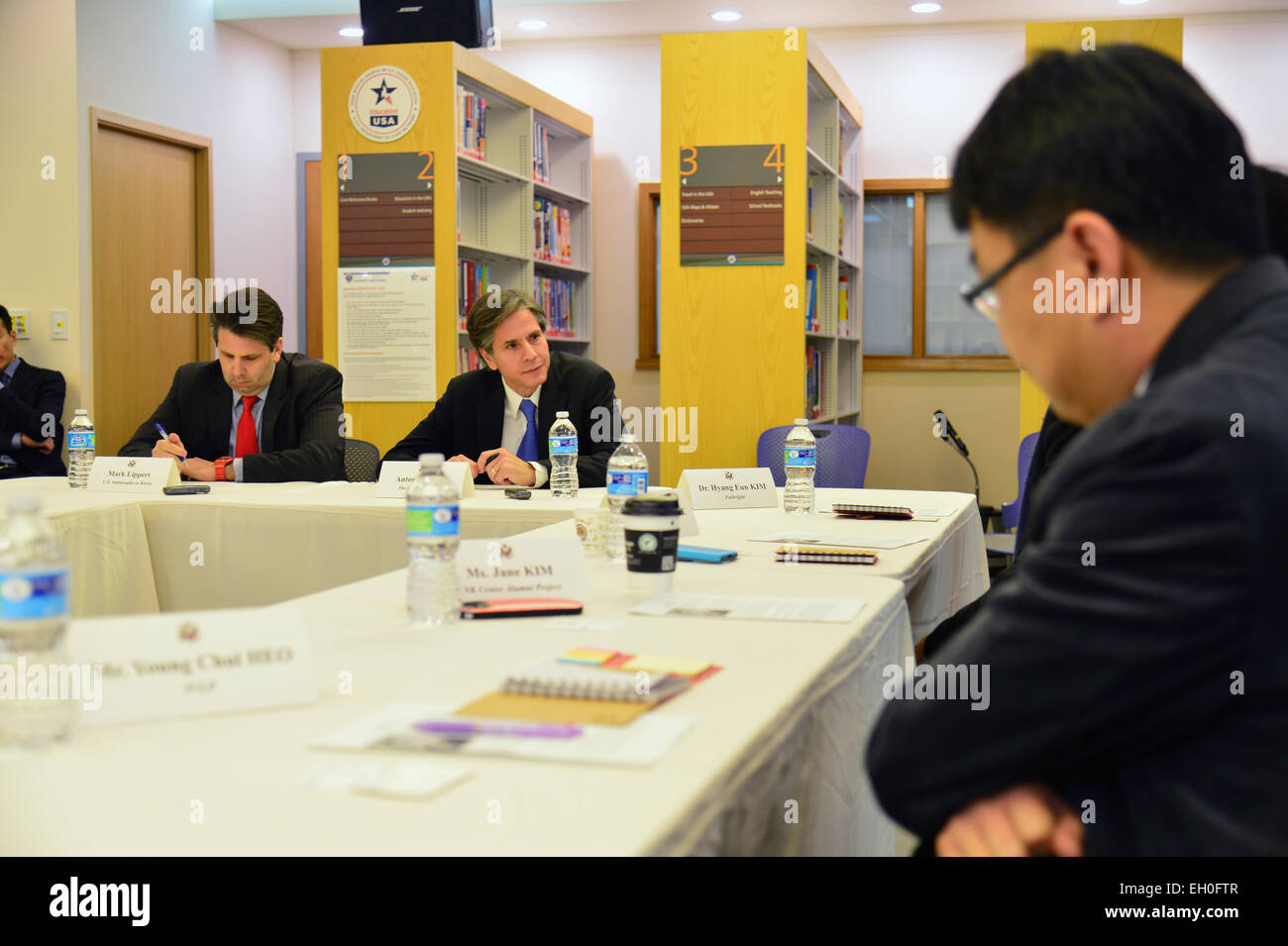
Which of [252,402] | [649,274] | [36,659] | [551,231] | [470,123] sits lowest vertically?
[36,659]

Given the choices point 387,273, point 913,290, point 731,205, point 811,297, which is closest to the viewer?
point 731,205

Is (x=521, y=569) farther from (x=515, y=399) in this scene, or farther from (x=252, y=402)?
(x=252, y=402)

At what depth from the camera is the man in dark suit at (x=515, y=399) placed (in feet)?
11.9

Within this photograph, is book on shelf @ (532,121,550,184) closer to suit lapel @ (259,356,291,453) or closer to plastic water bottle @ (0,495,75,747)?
suit lapel @ (259,356,291,453)

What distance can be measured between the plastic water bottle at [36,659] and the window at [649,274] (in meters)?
5.87

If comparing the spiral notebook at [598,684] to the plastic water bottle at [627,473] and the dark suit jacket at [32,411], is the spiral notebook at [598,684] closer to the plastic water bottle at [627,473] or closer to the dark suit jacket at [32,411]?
the plastic water bottle at [627,473]

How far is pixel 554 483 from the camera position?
3.16 meters

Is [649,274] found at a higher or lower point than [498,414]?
higher

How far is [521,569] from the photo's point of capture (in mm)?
1657

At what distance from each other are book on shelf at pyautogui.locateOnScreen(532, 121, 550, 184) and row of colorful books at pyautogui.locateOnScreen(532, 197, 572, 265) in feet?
0.40

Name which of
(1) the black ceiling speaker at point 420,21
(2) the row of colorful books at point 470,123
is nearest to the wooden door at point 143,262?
(1) the black ceiling speaker at point 420,21

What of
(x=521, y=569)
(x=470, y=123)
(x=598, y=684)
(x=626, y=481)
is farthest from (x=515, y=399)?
(x=598, y=684)

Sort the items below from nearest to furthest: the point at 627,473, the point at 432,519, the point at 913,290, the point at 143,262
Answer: the point at 432,519
the point at 627,473
the point at 143,262
the point at 913,290

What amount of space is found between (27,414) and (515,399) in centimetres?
275
